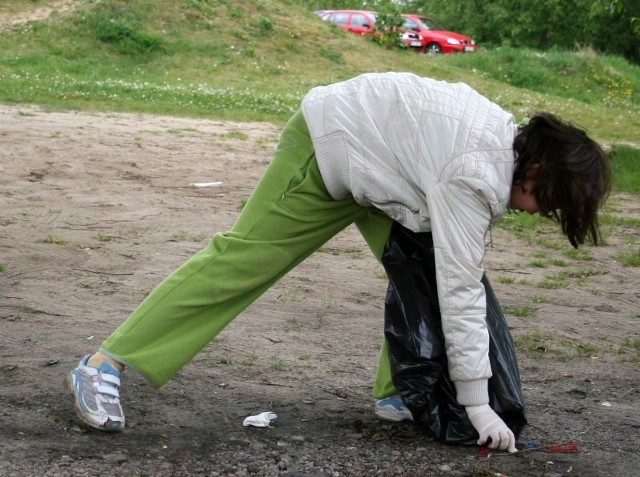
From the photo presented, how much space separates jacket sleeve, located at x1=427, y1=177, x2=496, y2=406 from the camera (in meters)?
3.26

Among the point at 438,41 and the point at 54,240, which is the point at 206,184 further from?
the point at 438,41

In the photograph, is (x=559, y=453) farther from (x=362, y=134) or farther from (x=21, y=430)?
(x=21, y=430)

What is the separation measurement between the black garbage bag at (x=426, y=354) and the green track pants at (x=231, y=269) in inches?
11.3

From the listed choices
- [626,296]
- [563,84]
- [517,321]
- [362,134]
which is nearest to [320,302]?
[517,321]

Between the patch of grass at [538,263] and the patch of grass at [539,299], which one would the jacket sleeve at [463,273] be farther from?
the patch of grass at [538,263]

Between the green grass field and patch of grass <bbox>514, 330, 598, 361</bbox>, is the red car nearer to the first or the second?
the green grass field

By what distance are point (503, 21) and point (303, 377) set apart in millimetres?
35956

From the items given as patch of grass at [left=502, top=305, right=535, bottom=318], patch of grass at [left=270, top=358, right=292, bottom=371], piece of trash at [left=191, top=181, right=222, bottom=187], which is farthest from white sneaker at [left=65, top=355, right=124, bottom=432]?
piece of trash at [left=191, top=181, right=222, bottom=187]

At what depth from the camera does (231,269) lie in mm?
3557

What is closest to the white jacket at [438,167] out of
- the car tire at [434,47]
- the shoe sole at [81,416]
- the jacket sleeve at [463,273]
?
the jacket sleeve at [463,273]

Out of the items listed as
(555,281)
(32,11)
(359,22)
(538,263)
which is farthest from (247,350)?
(359,22)

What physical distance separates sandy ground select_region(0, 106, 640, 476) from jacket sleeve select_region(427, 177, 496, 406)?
374 mm

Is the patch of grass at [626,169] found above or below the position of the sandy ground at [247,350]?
below

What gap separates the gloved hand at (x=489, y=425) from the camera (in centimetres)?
347
